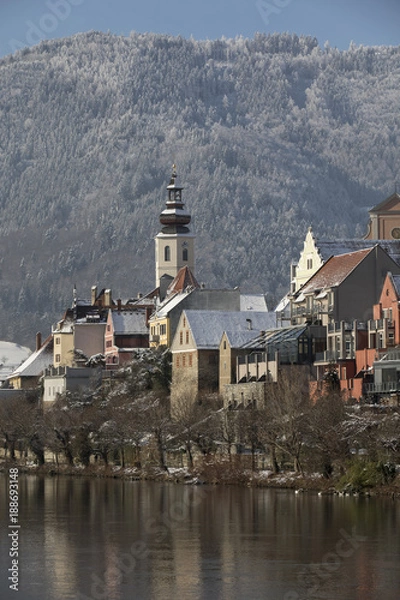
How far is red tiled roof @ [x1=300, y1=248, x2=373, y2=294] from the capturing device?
129 meters

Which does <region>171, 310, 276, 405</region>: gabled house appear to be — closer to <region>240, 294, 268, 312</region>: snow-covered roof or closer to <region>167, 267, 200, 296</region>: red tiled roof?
<region>240, 294, 268, 312</region>: snow-covered roof

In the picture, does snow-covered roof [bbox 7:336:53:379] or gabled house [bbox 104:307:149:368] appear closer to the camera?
gabled house [bbox 104:307:149:368]

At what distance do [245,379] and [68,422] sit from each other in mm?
14500

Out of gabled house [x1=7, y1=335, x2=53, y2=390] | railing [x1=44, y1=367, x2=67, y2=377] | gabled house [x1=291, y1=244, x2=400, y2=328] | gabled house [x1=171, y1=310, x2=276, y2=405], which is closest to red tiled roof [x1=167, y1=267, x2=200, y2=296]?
gabled house [x1=7, y1=335, x2=53, y2=390]

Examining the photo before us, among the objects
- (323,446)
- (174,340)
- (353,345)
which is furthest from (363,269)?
(323,446)

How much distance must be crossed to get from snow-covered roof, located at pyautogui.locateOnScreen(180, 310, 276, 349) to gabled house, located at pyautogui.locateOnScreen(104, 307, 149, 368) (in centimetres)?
2283

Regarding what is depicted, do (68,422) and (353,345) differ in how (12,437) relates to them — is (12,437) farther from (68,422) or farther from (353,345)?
(353,345)

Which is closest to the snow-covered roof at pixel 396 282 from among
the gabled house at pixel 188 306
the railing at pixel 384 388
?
the railing at pixel 384 388

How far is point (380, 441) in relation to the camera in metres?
94.2

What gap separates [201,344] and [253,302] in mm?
27389

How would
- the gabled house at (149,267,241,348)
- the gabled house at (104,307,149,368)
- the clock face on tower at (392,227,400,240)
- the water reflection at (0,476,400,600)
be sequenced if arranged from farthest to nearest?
the gabled house at (104,307,149,368) → the gabled house at (149,267,241,348) → the clock face on tower at (392,227,400,240) → the water reflection at (0,476,400,600)

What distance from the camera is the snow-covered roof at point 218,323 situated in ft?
453

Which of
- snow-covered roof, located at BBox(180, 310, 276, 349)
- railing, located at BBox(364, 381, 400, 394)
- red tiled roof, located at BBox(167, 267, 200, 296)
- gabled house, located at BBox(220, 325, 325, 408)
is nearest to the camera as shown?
railing, located at BBox(364, 381, 400, 394)

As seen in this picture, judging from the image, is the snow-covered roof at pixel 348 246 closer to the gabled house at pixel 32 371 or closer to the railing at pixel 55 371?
the railing at pixel 55 371
